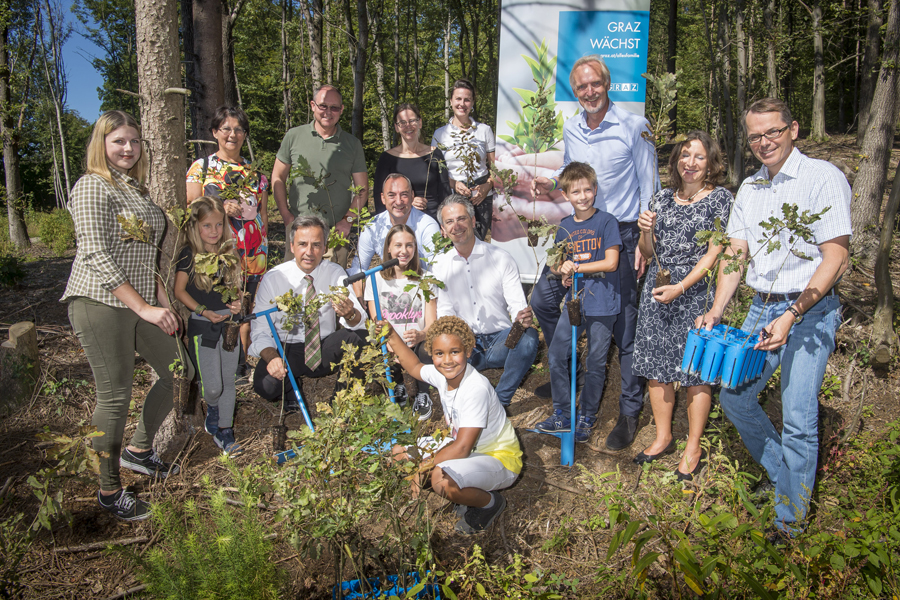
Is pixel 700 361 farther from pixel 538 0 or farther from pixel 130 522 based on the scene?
pixel 538 0

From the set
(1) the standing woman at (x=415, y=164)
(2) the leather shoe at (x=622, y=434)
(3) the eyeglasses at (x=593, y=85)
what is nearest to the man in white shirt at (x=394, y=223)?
(1) the standing woman at (x=415, y=164)

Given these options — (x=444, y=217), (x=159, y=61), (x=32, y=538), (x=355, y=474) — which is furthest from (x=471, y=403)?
(x=159, y=61)

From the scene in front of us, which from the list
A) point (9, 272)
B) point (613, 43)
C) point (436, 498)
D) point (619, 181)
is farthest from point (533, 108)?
point (9, 272)

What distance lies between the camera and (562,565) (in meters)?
2.55

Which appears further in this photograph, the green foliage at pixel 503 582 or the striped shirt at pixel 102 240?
the striped shirt at pixel 102 240

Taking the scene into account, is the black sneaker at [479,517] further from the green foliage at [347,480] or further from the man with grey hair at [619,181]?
the man with grey hair at [619,181]

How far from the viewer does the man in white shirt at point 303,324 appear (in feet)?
11.6

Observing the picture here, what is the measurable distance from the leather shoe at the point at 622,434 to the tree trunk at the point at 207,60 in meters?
3.96

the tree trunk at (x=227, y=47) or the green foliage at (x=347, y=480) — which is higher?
the tree trunk at (x=227, y=47)

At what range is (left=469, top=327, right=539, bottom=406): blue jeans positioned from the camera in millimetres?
3648

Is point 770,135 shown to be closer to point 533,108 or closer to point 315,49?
point 533,108

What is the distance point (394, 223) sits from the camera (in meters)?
4.13

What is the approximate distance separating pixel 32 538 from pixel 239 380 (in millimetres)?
1830

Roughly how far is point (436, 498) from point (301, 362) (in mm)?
1263
